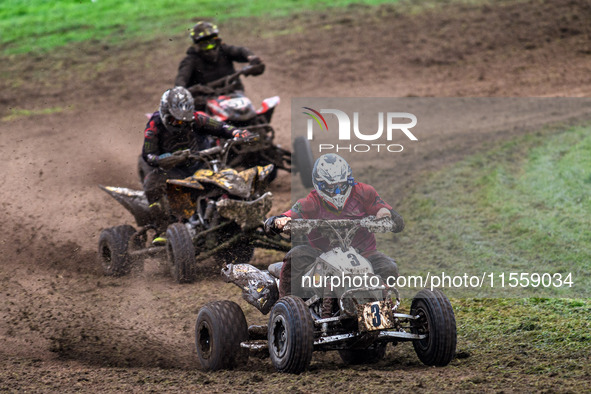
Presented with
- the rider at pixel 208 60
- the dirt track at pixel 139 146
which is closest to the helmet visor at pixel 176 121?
the dirt track at pixel 139 146

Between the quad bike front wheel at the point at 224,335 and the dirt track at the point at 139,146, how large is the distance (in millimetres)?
157

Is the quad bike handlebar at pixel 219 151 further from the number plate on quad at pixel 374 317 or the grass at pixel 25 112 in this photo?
the grass at pixel 25 112

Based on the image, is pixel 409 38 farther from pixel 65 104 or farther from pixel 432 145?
pixel 65 104

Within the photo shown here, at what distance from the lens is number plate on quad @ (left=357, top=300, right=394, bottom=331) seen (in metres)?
5.83

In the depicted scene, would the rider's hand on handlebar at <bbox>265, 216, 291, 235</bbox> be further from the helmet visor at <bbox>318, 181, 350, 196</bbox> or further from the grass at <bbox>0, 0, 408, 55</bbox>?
the grass at <bbox>0, 0, 408, 55</bbox>

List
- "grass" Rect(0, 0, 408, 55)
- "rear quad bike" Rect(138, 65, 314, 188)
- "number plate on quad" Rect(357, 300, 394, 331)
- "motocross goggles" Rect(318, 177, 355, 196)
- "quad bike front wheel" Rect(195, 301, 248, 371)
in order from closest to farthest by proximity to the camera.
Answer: "number plate on quad" Rect(357, 300, 394, 331) → "motocross goggles" Rect(318, 177, 355, 196) → "quad bike front wheel" Rect(195, 301, 248, 371) → "rear quad bike" Rect(138, 65, 314, 188) → "grass" Rect(0, 0, 408, 55)

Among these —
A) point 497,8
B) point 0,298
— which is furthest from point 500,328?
point 497,8

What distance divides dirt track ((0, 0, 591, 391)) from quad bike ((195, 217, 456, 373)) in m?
0.18

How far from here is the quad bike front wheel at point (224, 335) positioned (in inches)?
256

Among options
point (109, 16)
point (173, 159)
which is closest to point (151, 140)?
point (173, 159)

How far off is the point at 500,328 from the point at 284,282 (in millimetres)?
2243

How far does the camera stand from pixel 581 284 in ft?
28.5

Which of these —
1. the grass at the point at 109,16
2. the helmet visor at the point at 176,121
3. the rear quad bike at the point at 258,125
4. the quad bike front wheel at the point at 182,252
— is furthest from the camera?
the grass at the point at 109,16

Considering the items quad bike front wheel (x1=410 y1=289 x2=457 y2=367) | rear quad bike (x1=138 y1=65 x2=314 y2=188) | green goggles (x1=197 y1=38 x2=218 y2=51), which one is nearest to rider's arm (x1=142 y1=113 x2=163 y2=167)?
rear quad bike (x1=138 y1=65 x2=314 y2=188)
